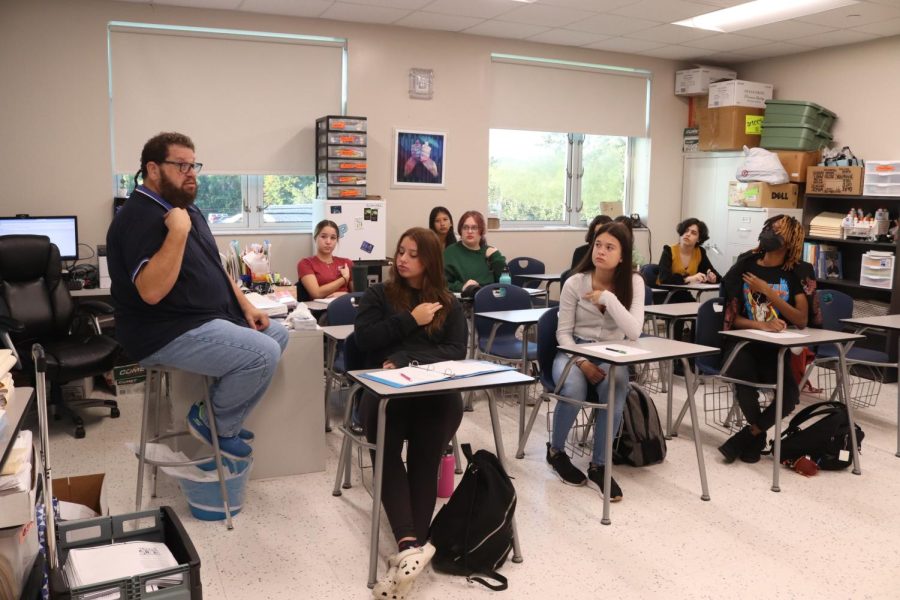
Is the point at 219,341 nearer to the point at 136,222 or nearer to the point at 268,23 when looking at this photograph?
the point at 136,222

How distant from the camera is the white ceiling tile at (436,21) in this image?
6.31 metres

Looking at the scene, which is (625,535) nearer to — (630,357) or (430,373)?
(630,357)

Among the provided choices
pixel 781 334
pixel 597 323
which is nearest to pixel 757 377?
pixel 781 334

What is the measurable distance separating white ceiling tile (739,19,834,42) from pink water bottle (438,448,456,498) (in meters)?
4.95

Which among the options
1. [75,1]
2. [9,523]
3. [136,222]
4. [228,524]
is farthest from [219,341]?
[75,1]

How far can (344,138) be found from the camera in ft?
20.4

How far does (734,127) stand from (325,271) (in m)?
4.57

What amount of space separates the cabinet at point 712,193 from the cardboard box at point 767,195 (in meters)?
0.37

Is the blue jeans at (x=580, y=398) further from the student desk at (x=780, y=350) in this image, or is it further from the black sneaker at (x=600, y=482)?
the student desk at (x=780, y=350)

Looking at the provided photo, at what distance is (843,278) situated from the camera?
695 centimetres

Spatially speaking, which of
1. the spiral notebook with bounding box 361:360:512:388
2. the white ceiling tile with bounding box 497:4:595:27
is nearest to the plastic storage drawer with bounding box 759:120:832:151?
the white ceiling tile with bounding box 497:4:595:27

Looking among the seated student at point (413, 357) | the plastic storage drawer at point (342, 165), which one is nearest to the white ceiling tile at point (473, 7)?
the plastic storage drawer at point (342, 165)

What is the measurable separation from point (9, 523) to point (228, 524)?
5.03 ft

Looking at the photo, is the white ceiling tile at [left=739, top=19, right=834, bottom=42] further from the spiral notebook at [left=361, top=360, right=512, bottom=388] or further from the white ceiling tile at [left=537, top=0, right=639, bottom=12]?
the spiral notebook at [left=361, top=360, right=512, bottom=388]
